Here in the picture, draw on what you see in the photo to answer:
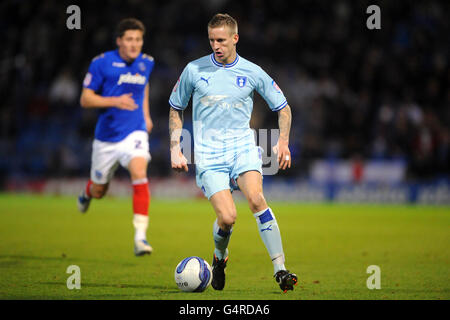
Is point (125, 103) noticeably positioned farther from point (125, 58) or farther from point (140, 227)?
point (140, 227)

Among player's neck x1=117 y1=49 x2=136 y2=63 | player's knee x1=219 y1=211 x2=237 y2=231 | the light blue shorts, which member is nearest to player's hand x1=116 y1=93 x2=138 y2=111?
player's neck x1=117 y1=49 x2=136 y2=63

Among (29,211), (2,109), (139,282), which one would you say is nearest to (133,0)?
(2,109)

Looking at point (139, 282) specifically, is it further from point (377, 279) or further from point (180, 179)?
point (180, 179)

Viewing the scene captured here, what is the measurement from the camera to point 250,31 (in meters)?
20.1

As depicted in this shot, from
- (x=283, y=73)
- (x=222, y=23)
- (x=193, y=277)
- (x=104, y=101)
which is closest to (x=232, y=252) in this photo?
(x=104, y=101)

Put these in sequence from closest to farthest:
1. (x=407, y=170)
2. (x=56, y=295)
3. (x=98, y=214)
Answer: (x=56, y=295) < (x=98, y=214) < (x=407, y=170)

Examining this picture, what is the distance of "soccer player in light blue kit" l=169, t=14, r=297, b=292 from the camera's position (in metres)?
5.85

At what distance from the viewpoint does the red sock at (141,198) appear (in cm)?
809

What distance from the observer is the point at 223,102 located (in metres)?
5.96

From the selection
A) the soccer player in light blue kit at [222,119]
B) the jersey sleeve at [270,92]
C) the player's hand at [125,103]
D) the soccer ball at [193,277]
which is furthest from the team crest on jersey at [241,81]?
the player's hand at [125,103]

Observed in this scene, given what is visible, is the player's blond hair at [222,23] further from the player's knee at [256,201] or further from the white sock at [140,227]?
the white sock at [140,227]

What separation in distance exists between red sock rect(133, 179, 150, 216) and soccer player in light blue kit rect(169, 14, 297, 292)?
2.18 meters

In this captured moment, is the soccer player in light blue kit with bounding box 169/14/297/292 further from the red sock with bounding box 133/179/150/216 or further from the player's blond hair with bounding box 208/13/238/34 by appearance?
the red sock with bounding box 133/179/150/216

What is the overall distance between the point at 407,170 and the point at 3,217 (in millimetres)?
9587
